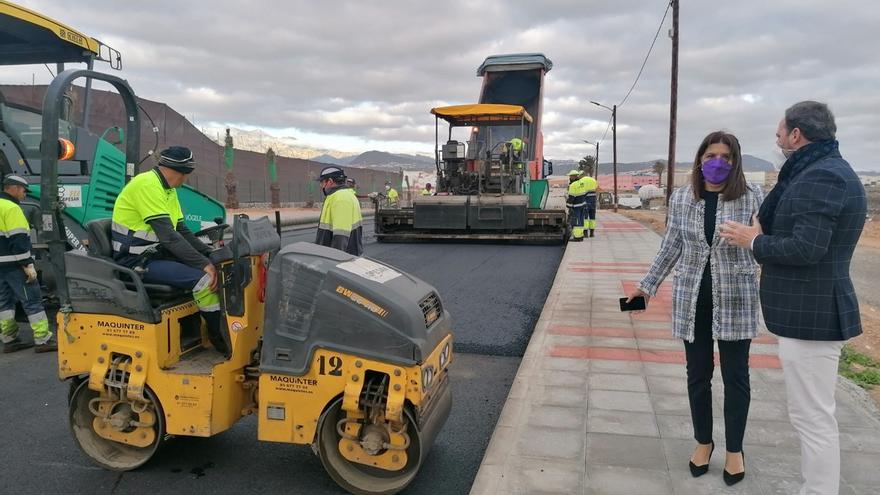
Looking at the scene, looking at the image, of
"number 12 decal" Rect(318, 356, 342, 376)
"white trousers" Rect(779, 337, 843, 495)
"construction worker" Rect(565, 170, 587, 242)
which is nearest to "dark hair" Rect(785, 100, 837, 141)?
"white trousers" Rect(779, 337, 843, 495)

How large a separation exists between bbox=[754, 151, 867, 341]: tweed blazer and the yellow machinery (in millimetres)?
1535

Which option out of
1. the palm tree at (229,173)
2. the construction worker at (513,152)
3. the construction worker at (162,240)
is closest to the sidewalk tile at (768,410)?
the construction worker at (162,240)

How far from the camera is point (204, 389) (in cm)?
300

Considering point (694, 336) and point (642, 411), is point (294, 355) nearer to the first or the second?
point (694, 336)

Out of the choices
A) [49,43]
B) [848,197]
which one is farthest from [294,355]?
[49,43]

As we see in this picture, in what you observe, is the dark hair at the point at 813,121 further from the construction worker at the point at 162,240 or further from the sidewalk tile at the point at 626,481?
the construction worker at the point at 162,240

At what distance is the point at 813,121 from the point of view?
2438mm

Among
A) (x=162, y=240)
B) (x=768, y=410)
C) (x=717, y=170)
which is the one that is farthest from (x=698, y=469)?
(x=162, y=240)

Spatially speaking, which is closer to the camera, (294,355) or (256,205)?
(294,355)

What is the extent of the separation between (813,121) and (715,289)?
85 centimetres

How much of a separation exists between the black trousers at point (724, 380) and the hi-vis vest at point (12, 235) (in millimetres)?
5656

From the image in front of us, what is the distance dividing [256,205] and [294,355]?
98.3 feet

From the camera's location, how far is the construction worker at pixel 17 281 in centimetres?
543

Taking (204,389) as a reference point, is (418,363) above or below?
above
